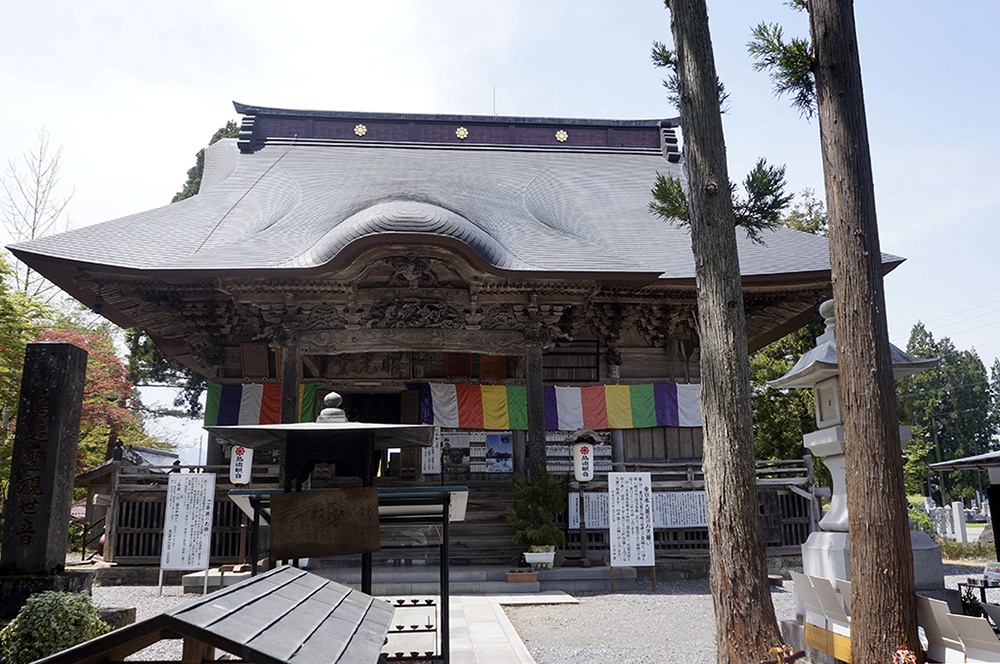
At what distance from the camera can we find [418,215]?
1082cm

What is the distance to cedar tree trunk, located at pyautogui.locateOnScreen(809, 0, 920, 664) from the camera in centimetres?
416

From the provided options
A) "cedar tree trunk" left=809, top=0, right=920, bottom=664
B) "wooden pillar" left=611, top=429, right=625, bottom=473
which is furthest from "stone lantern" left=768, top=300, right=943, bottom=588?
"wooden pillar" left=611, top=429, right=625, bottom=473

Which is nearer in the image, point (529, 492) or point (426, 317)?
point (529, 492)

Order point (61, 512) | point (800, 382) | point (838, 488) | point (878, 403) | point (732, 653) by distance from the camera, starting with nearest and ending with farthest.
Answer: point (878, 403)
point (732, 653)
point (838, 488)
point (800, 382)
point (61, 512)

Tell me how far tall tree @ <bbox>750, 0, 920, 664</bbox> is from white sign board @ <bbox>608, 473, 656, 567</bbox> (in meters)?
6.03

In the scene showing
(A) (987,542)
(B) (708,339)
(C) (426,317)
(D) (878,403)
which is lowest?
(A) (987,542)

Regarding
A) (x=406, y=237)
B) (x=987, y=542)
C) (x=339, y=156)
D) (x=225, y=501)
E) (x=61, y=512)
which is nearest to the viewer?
(x=61, y=512)

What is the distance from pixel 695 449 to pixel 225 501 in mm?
8775

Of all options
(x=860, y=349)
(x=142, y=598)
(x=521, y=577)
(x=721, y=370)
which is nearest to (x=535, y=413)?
(x=521, y=577)

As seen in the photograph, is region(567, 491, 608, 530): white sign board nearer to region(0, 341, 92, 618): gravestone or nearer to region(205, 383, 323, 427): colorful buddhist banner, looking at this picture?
region(205, 383, 323, 427): colorful buddhist banner

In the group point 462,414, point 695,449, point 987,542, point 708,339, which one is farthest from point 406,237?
point 987,542

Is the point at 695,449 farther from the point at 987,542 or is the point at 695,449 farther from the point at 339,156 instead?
the point at 987,542

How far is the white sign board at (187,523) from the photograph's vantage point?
32.5ft

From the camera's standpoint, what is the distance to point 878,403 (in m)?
4.35
